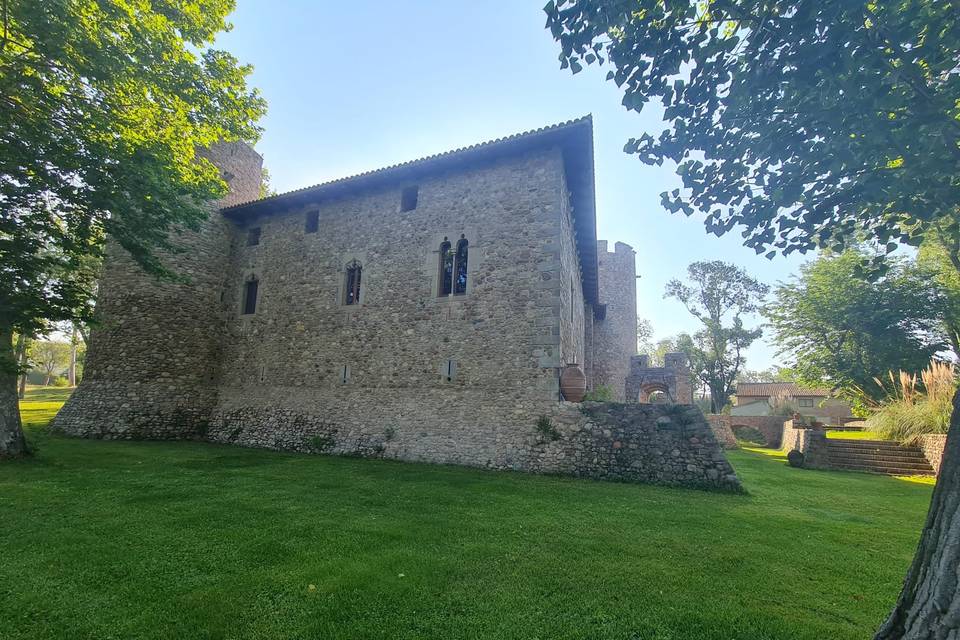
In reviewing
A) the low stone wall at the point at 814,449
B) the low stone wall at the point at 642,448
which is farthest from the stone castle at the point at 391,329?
the low stone wall at the point at 814,449

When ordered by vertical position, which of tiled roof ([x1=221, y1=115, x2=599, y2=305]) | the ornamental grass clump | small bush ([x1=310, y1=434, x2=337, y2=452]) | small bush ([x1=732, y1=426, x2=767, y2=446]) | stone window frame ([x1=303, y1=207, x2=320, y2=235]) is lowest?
small bush ([x1=732, y1=426, x2=767, y2=446])

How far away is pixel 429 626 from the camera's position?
2887 mm

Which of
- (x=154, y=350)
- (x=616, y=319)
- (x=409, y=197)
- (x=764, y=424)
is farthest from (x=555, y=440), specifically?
(x=764, y=424)

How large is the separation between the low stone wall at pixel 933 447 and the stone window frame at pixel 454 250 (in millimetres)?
12144

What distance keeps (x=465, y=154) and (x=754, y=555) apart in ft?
31.5

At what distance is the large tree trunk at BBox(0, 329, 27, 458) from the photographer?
8.14 m

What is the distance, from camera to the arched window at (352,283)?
1215 centimetres

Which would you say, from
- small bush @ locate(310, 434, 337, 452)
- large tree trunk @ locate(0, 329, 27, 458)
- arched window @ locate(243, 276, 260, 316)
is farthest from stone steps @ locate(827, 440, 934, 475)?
large tree trunk @ locate(0, 329, 27, 458)

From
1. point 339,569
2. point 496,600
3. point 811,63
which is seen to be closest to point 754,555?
point 496,600

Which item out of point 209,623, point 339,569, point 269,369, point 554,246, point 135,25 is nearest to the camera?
point 209,623

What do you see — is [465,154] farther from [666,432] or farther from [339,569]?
[339,569]

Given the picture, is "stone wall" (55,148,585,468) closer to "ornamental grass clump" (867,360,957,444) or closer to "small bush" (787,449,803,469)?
"small bush" (787,449,803,469)

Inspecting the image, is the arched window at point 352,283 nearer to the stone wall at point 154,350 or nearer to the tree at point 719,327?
the stone wall at point 154,350

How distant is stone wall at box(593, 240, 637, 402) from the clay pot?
1293 centimetres
